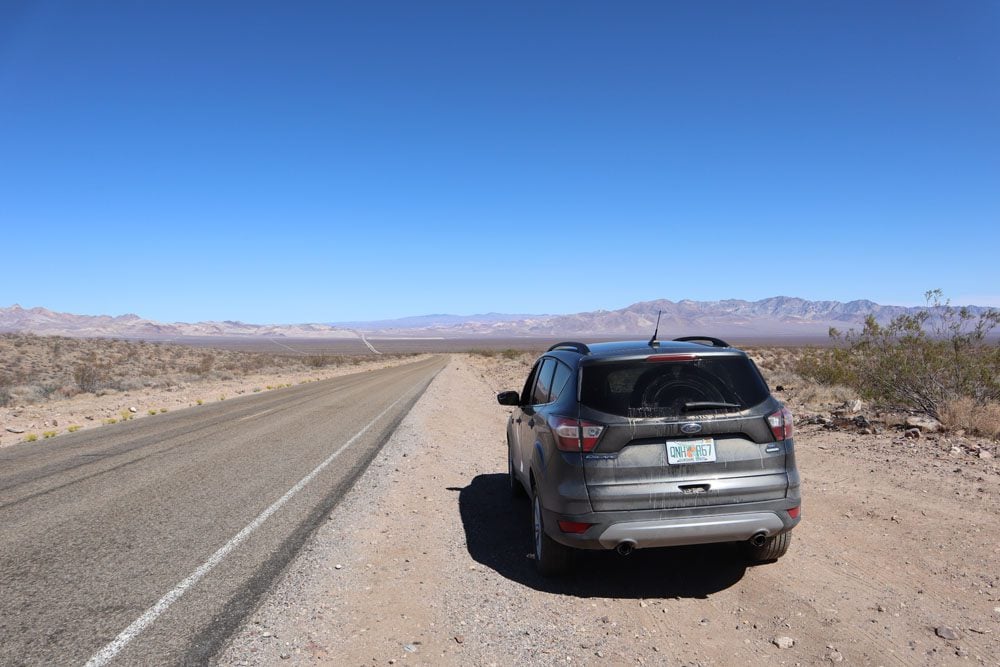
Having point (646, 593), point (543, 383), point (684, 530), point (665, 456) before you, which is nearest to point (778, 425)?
point (665, 456)

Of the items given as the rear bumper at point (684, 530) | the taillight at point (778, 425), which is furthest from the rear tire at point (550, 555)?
the taillight at point (778, 425)

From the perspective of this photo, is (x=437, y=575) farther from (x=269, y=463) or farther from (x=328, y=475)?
(x=269, y=463)

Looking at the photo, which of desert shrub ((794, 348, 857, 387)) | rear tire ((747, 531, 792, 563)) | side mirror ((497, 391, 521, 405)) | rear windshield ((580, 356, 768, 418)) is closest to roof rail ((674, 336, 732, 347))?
rear windshield ((580, 356, 768, 418))

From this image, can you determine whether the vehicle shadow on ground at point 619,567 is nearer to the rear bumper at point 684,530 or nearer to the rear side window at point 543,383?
the rear bumper at point 684,530

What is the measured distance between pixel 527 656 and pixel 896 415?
11.1 meters

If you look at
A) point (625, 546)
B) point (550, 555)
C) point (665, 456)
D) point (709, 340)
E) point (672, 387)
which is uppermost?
point (709, 340)

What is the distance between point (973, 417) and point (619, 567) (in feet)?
27.8

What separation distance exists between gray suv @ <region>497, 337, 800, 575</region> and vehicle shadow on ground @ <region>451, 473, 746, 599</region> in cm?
35

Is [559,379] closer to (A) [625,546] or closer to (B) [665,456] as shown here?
(B) [665,456]

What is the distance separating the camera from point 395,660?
11.9 ft

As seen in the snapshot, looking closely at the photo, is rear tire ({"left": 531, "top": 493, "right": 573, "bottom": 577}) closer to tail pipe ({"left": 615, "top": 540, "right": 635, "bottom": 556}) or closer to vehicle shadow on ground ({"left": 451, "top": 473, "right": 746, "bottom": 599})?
vehicle shadow on ground ({"left": 451, "top": 473, "right": 746, "bottom": 599})

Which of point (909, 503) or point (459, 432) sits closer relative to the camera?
point (909, 503)

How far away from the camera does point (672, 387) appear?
178 inches

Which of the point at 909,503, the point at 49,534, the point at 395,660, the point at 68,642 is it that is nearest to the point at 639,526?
the point at 395,660
